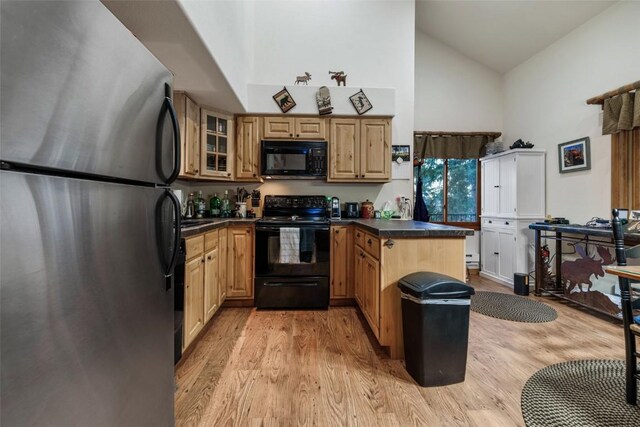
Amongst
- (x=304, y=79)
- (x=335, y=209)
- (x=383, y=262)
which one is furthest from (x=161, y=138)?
(x=304, y=79)

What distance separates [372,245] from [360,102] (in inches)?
76.3

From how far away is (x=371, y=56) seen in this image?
3770mm

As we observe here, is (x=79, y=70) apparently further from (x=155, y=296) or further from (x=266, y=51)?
(x=266, y=51)

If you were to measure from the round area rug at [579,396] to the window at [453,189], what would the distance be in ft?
10.6

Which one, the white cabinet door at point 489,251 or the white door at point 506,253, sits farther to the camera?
the white cabinet door at point 489,251

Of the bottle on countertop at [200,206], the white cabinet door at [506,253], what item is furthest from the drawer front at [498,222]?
the bottle on countertop at [200,206]

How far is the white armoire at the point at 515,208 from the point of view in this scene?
3.97m

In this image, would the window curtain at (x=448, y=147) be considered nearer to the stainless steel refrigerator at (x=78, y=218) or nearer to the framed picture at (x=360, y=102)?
the framed picture at (x=360, y=102)

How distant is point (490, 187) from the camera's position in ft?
14.8

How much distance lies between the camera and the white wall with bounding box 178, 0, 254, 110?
182cm

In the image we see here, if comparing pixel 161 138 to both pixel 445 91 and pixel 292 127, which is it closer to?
pixel 292 127

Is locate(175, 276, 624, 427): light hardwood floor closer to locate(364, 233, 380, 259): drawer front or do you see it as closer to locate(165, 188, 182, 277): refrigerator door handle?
locate(364, 233, 380, 259): drawer front

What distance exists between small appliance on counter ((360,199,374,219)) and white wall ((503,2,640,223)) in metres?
2.62

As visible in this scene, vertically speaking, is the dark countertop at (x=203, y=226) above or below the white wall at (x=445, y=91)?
below
